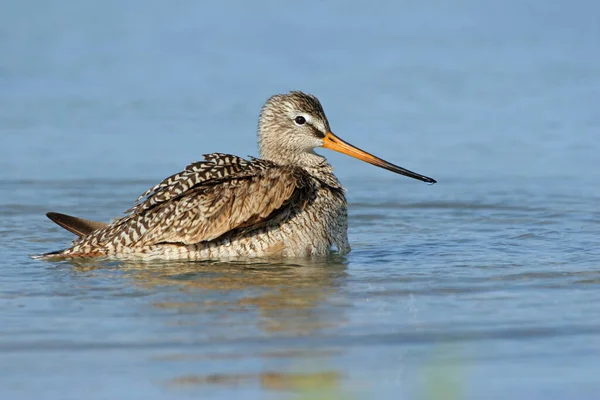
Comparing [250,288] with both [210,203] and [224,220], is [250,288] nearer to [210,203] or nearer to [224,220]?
[224,220]

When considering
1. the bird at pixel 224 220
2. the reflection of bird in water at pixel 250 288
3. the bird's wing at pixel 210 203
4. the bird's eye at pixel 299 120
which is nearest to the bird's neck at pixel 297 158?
the bird's eye at pixel 299 120

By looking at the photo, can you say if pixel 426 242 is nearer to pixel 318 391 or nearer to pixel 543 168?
pixel 543 168

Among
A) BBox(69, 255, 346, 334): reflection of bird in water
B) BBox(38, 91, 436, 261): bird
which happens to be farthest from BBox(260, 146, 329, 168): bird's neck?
BBox(69, 255, 346, 334): reflection of bird in water

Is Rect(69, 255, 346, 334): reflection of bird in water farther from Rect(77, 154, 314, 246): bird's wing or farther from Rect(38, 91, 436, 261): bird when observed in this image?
Rect(77, 154, 314, 246): bird's wing

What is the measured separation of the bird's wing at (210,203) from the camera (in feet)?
30.1

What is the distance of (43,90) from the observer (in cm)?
1574

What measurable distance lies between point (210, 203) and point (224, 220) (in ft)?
0.57

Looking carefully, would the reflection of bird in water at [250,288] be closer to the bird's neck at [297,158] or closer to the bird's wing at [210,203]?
the bird's wing at [210,203]

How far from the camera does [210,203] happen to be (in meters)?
9.23

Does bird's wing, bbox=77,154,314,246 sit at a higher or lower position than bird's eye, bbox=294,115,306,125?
lower

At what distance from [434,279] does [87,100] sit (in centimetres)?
794

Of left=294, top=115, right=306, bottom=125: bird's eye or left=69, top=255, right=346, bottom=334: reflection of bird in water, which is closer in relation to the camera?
left=69, top=255, right=346, bottom=334: reflection of bird in water

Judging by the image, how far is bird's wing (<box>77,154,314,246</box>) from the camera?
361 inches

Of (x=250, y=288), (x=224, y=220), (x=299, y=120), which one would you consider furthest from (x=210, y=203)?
(x=299, y=120)
